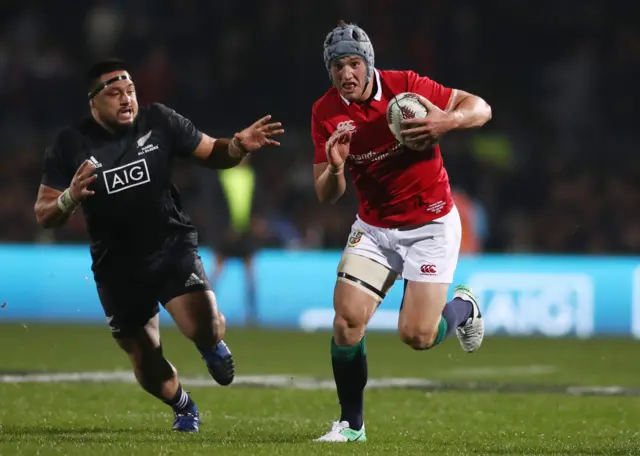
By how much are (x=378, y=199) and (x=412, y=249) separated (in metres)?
0.37

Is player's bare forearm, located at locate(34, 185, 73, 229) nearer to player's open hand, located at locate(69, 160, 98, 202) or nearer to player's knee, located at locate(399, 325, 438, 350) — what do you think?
player's open hand, located at locate(69, 160, 98, 202)

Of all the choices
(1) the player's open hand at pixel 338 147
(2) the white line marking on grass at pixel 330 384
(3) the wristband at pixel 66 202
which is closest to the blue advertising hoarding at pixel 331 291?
(2) the white line marking on grass at pixel 330 384

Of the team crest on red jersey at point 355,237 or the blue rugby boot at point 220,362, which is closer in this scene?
the team crest on red jersey at point 355,237

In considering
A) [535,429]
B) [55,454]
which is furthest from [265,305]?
[55,454]

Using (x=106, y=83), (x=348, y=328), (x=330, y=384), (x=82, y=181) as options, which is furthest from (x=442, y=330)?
(x=330, y=384)

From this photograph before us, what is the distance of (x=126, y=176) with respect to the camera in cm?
781

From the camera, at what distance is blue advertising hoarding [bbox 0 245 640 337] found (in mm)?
16391

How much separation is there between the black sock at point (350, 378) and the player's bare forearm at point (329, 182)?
2.93ft

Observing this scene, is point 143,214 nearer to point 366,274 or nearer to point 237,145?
point 237,145

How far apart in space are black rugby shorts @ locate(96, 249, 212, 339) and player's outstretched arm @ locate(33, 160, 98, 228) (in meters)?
0.57

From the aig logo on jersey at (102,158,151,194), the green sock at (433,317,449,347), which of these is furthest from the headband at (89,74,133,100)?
the green sock at (433,317,449,347)

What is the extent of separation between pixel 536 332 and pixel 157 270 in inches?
362

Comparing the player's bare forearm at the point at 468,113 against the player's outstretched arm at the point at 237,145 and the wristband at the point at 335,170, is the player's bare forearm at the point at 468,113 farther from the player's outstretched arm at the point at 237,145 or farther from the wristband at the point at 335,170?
the player's outstretched arm at the point at 237,145

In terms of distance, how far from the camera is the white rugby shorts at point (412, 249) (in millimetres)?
7840
